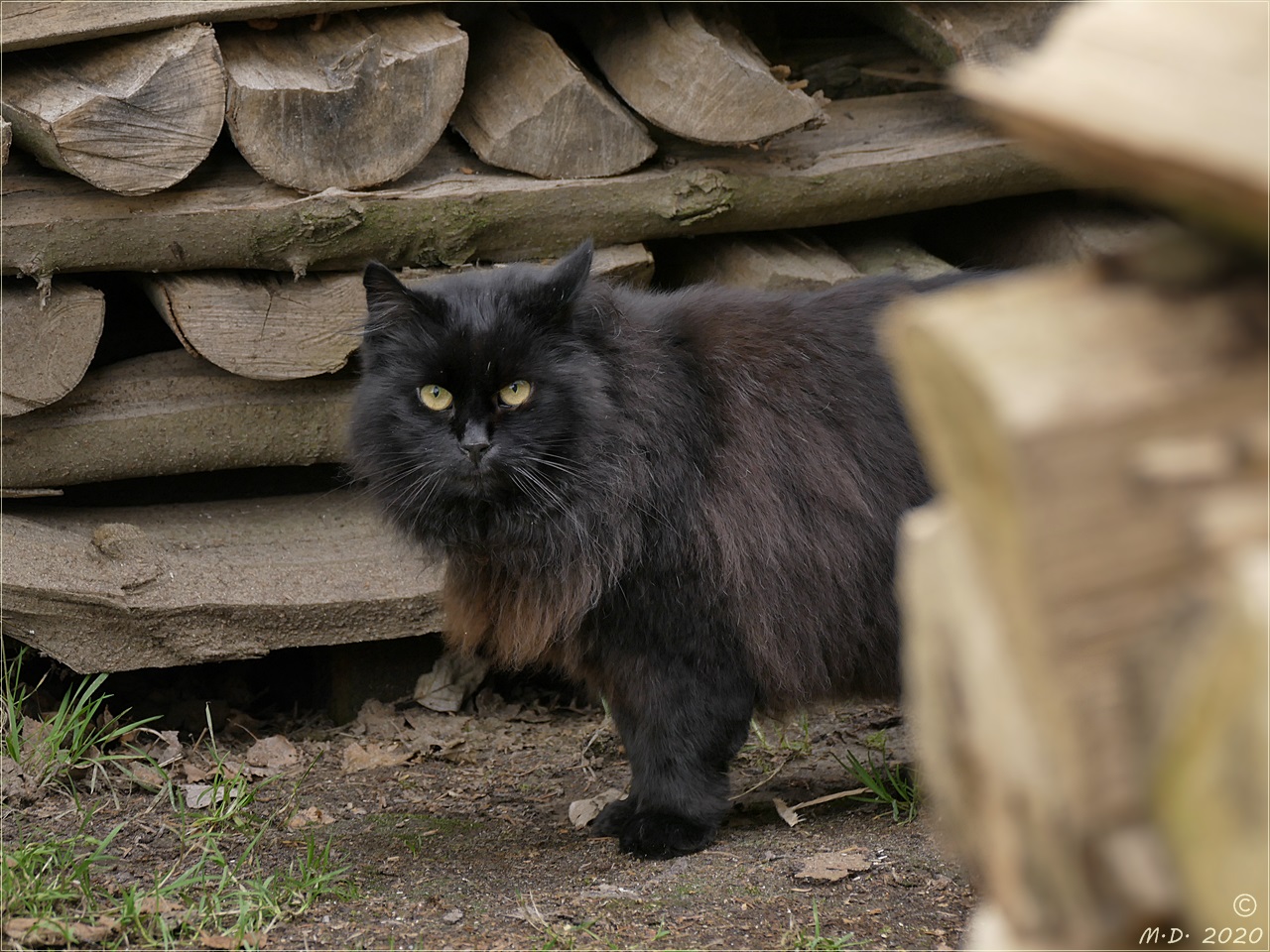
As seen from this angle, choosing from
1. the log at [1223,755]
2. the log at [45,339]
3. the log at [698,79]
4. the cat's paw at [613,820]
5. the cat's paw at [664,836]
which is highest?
the log at [698,79]

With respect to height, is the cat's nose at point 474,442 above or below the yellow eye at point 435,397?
below

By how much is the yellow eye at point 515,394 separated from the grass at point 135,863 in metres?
1.06

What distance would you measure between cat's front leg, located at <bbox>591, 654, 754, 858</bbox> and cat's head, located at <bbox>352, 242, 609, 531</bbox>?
52 cm

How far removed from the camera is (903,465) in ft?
9.46

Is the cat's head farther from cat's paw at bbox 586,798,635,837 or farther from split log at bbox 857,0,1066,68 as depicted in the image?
split log at bbox 857,0,1066,68

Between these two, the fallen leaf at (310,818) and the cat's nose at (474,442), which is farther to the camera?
the fallen leaf at (310,818)

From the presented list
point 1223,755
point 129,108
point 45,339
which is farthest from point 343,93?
point 1223,755

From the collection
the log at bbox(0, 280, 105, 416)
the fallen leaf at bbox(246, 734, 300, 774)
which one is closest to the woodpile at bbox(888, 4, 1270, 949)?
the log at bbox(0, 280, 105, 416)

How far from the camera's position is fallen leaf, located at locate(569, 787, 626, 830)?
3.23m

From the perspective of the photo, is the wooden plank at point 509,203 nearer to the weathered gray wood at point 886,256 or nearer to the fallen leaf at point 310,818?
the weathered gray wood at point 886,256

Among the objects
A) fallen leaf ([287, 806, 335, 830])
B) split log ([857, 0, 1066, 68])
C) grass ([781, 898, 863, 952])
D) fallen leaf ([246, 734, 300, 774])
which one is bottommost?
fallen leaf ([246, 734, 300, 774])

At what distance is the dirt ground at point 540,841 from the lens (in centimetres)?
239

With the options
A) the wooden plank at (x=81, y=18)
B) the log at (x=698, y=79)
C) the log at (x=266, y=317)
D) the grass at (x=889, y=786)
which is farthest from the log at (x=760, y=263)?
the wooden plank at (x=81, y=18)

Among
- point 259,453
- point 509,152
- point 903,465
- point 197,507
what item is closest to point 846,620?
point 903,465
